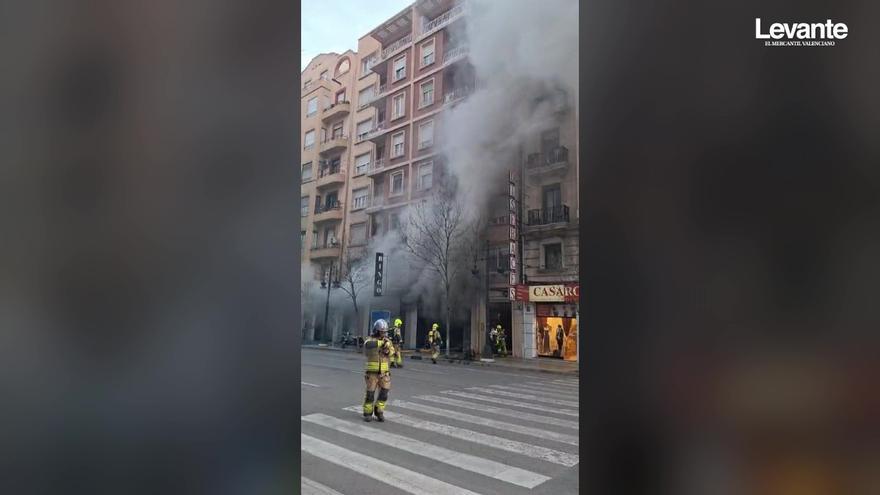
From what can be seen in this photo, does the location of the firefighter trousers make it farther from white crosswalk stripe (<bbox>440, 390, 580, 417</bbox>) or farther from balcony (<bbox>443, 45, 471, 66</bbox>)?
balcony (<bbox>443, 45, 471, 66</bbox>)

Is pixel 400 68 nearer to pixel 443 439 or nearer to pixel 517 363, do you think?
pixel 443 439

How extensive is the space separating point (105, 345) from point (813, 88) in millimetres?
1556

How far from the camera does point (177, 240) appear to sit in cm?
95

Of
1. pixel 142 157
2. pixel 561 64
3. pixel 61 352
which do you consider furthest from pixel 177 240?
pixel 561 64

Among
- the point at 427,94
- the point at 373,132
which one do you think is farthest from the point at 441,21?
the point at 373,132

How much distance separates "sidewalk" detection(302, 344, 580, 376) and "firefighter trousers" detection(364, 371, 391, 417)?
8.35 feet

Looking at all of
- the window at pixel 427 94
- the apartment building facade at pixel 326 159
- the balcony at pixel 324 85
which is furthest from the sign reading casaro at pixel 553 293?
the balcony at pixel 324 85

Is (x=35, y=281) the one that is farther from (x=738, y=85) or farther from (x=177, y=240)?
(x=738, y=85)

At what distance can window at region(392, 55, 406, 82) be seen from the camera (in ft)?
16.6

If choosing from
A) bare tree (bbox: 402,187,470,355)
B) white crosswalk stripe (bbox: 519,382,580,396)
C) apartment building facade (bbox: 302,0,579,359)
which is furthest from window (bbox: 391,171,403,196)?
white crosswalk stripe (bbox: 519,382,580,396)

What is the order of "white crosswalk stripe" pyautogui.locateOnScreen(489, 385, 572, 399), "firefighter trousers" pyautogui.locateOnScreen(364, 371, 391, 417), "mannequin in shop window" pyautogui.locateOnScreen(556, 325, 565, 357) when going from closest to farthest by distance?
"firefighter trousers" pyautogui.locateOnScreen(364, 371, 391, 417)
"white crosswalk stripe" pyautogui.locateOnScreen(489, 385, 572, 399)
"mannequin in shop window" pyautogui.locateOnScreen(556, 325, 565, 357)

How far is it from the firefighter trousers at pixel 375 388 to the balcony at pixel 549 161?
3.68 metres

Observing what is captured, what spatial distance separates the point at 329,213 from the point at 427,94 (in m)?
1.76

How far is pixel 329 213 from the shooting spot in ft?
17.8
